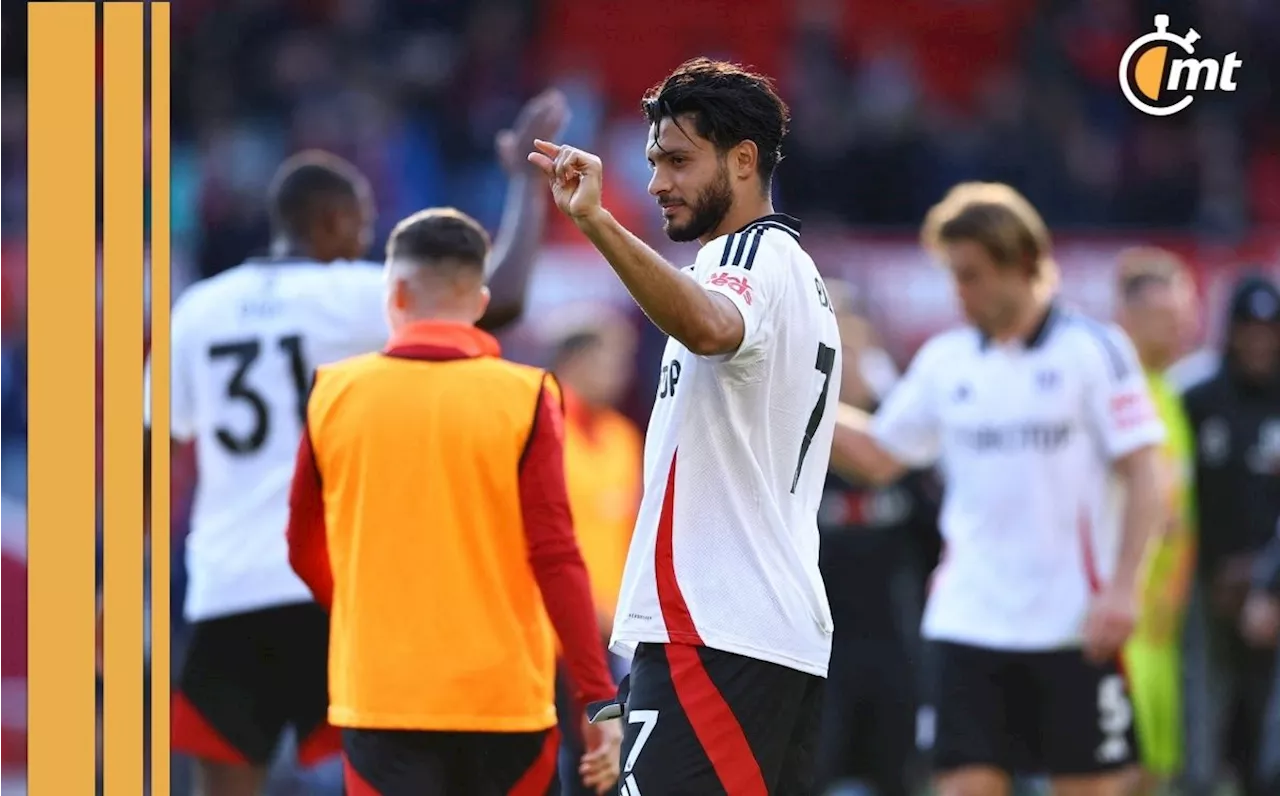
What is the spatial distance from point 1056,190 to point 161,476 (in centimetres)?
1223

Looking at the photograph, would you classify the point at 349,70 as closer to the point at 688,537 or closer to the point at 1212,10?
the point at 1212,10

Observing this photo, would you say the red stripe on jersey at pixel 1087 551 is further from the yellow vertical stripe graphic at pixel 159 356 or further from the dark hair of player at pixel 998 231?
the yellow vertical stripe graphic at pixel 159 356

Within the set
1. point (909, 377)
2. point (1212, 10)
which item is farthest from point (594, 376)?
point (1212, 10)

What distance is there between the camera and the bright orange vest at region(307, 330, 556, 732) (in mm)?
5176

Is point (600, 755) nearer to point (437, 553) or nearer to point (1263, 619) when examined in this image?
point (437, 553)

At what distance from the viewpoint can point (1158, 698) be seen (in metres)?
9.75

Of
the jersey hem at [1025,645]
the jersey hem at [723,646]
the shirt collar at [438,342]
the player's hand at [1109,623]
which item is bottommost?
the jersey hem at [1025,645]

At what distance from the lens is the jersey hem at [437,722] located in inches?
203

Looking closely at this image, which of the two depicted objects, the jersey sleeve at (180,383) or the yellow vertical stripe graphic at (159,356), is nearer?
the yellow vertical stripe graphic at (159,356)

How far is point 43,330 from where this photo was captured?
239 inches

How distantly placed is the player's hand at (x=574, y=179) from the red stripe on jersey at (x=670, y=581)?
692mm

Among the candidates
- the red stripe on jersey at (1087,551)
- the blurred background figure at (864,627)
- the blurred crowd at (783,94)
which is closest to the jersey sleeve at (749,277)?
the red stripe on jersey at (1087,551)

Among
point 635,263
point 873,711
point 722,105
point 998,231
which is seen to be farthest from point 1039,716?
point 635,263

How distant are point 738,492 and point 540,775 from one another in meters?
1.28
